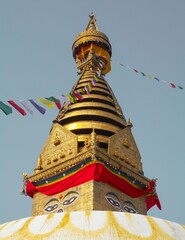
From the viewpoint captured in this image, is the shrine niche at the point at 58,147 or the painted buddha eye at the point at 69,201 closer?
the painted buddha eye at the point at 69,201

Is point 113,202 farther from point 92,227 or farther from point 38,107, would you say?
point 92,227

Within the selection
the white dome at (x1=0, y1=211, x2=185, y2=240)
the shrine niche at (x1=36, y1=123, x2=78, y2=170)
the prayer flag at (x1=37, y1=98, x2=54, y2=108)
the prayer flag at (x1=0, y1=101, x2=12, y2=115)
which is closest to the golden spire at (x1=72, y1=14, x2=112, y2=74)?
the shrine niche at (x1=36, y1=123, x2=78, y2=170)

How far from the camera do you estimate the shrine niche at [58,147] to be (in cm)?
1986

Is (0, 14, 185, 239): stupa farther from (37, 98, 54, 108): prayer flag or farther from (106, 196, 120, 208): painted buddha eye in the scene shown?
(37, 98, 54, 108): prayer flag

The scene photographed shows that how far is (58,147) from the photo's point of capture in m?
20.7

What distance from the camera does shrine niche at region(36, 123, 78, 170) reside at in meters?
19.9

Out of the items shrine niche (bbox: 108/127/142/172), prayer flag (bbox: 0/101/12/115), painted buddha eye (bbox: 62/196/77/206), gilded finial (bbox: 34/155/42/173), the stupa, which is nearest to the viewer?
prayer flag (bbox: 0/101/12/115)

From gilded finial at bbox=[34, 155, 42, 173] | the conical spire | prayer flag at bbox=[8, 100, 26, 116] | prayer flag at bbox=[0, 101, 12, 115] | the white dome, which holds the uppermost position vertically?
the conical spire

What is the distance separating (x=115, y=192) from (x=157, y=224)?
10.4m

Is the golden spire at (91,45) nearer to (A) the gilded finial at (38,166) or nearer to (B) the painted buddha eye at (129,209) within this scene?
(A) the gilded finial at (38,166)

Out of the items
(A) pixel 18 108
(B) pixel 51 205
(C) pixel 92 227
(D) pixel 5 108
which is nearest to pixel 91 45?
(B) pixel 51 205

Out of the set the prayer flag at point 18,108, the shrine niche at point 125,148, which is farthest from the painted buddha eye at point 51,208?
the prayer flag at point 18,108

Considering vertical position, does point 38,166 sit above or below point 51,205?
above

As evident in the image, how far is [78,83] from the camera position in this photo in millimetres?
24766
